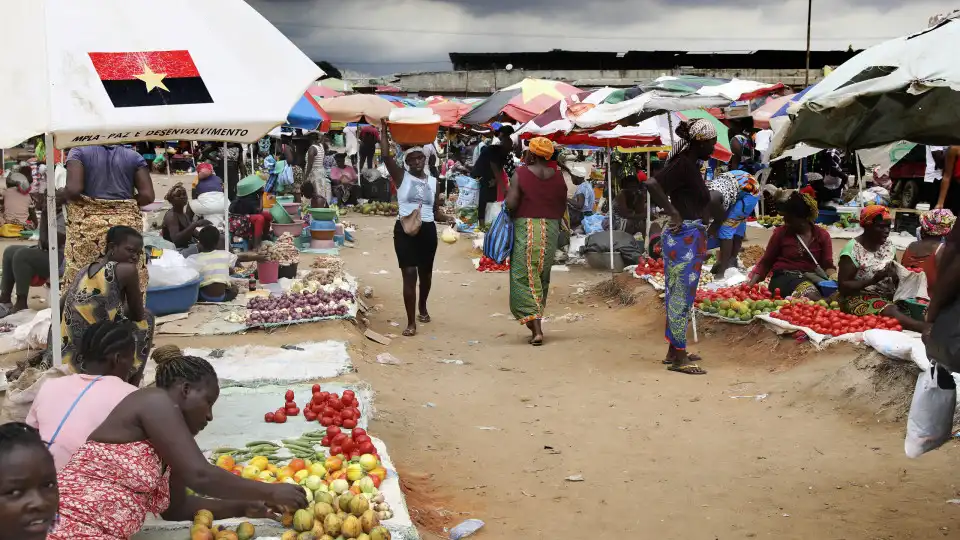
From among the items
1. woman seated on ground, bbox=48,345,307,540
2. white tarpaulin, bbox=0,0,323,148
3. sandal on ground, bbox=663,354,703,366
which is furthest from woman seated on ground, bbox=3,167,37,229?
woman seated on ground, bbox=48,345,307,540

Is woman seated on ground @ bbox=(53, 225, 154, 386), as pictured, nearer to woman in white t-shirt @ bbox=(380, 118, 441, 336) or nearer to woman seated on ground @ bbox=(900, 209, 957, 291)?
woman in white t-shirt @ bbox=(380, 118, 441, 336)

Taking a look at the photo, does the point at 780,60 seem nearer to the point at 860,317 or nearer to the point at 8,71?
the point at 860,317

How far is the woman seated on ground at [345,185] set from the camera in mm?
22297

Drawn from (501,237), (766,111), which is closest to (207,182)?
(501,237)

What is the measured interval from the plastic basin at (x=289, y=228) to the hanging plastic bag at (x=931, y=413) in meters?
11.1

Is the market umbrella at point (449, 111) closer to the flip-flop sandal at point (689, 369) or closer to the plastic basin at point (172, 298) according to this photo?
the plastic basin at point (172, 298)

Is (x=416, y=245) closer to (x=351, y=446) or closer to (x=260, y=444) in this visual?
(x=260, y=444)

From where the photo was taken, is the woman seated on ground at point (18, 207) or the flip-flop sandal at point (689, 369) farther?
the woman seated on ground at point (18, 207)

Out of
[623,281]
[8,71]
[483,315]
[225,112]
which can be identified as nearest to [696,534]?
[225,112]

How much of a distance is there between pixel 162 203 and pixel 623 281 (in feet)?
36.7

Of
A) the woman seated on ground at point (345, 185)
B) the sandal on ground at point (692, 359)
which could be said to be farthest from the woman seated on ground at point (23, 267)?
the woman seated on ground at point (345, 185)

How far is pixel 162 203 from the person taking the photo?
18734 millimetres

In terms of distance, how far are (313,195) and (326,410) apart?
14038mm

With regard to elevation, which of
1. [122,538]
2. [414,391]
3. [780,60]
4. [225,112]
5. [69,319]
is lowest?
[414,391]
